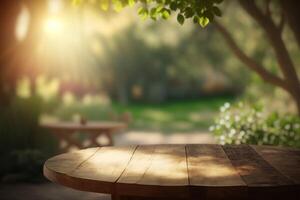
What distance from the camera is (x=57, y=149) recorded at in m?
10.4

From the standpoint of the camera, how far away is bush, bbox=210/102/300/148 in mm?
7871

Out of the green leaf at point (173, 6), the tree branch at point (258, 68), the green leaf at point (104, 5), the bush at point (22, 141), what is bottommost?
the bush at point (22, 141)

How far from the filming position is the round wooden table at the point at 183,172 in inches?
123

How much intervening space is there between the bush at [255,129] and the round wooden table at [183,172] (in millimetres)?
2977

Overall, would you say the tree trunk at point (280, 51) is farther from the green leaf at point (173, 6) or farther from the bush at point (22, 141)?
the bush at point (22, 141)

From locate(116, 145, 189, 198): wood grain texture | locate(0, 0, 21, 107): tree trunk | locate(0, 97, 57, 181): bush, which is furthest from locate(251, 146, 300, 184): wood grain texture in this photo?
locate(0, 0, 21, 107): tree trunk

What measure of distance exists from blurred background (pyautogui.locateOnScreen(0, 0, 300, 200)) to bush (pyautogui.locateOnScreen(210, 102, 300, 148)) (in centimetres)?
2

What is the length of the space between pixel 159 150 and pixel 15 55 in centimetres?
758

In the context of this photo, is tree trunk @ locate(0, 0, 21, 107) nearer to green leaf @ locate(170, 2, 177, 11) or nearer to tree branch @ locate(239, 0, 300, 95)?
tree branch @ locate(239, 0, 300, 95)

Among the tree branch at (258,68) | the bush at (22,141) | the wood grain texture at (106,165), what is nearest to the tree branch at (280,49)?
the tree branch at (258,68)

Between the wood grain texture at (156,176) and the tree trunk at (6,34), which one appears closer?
the wood grain texture at (156,176)

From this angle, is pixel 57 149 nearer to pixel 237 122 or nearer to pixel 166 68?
pixel 237 122

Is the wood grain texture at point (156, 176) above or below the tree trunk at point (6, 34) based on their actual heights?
below

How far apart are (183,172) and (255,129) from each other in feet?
15.3
